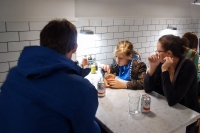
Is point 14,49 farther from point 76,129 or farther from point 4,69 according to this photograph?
point 76,129

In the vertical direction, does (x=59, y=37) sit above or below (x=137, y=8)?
below

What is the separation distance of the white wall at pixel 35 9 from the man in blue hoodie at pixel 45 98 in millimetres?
1030

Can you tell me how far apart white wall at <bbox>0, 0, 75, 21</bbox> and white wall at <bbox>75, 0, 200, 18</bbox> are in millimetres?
192

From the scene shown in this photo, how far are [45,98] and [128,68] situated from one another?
1222 millimetres

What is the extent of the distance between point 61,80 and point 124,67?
1.21 metres

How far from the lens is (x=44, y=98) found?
0.71m

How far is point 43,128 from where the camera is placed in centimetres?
72

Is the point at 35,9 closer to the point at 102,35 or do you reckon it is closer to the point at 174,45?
the point at 102,35

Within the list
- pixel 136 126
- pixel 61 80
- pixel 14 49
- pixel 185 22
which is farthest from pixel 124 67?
pixel 185 22

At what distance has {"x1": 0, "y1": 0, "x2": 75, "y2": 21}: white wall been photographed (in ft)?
5.32

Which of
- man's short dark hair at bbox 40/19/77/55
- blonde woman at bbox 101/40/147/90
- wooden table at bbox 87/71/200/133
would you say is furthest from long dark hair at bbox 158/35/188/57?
man's short dark hair at bbox 40/19/77/55

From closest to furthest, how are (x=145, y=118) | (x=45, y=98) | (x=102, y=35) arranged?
(x=45, y=98)
(x=145, y=118)
(x=102, y=35)

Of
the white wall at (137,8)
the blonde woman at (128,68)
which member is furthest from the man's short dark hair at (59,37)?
the white wall at (137,8)

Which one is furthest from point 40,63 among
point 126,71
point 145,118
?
point 126,71
